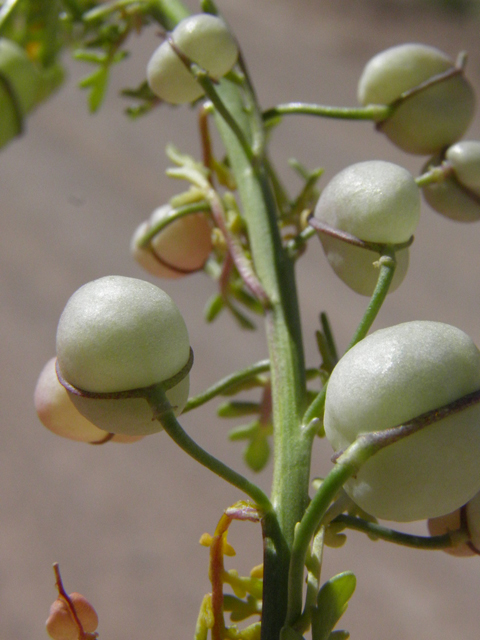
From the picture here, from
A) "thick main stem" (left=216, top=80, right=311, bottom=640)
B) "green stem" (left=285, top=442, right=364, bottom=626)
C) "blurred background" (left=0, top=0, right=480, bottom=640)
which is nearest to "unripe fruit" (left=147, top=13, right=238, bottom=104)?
"thick main stem" (left=216, top=80, right=311, bottom=640)

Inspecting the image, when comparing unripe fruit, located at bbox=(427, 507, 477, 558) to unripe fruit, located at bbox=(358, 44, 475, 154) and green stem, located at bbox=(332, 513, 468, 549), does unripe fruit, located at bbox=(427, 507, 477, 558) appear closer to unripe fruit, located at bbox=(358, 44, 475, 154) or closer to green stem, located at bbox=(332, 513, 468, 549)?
green stem, located at bbox=(332, 513, 468, 549)

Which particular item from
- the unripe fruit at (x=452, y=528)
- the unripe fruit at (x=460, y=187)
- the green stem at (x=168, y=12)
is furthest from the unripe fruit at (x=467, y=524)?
the green stem at (x=168, y=12)

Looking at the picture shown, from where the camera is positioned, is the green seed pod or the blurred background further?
the blurred background

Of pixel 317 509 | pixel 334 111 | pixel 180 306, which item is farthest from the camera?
pixel 180 306

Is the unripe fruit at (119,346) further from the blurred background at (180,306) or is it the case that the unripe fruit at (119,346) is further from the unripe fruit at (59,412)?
the blurred background at (180,306)

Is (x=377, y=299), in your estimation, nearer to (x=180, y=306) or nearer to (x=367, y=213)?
(x=367, y=213)

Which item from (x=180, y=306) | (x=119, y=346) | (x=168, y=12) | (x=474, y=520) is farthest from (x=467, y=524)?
(x=180, y=306)
